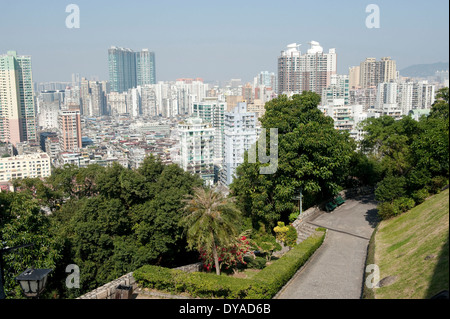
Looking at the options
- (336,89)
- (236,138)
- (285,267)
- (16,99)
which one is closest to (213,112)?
(336,89)

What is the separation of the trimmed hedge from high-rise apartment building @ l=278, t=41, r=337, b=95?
88.2 meters

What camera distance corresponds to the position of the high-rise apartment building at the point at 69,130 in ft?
337

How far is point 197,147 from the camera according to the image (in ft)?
230

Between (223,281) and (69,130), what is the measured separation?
345ft

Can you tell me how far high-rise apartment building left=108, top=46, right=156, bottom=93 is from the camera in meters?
167

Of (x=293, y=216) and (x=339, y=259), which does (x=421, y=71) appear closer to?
(x=293, y=216)

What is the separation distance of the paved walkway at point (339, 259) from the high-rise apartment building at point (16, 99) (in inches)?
3821

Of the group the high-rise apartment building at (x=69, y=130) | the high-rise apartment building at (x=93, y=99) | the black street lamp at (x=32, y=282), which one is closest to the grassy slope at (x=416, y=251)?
the black street lamp at (x=32, y=282)

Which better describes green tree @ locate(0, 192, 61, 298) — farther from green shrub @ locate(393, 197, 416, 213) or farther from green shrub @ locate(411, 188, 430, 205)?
green shrub @ locate(411, 188, 430, 205)

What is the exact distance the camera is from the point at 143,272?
9352mm

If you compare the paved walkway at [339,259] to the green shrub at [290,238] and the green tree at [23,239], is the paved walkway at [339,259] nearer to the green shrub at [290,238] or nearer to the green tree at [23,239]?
the green shrub at [290,238]

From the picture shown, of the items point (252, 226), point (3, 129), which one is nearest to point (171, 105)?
point (3, 129)

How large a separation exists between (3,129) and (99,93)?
7735 cm
